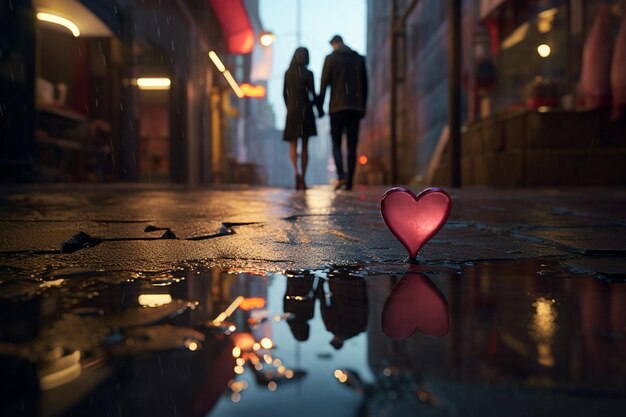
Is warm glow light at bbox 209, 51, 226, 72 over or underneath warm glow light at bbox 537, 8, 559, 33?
over

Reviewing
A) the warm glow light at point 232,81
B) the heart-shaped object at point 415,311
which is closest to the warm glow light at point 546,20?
the heart-shaped object at point 415,311

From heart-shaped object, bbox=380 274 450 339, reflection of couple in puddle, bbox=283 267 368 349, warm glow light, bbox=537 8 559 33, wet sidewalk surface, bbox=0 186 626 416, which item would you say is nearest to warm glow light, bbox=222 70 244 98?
warm glow light, bbox=537 8 559 33

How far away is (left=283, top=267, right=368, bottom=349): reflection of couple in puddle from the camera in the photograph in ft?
2.89

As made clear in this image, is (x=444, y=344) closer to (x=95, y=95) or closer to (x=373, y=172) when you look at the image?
(x=95, y=95)

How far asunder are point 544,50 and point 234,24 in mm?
9940

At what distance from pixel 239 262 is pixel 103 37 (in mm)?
13181

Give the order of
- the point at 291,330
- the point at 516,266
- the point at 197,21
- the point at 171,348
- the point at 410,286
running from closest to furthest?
the point at 171,348
the point at 291,330
the point at 410,286
the point at 516,266
the point at 197,21

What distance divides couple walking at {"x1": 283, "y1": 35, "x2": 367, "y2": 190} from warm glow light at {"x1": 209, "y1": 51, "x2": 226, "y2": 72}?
10633 millimetres

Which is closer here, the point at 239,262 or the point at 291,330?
the point at 291,330

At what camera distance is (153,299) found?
3.62 feet

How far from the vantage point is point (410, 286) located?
49.3 inches

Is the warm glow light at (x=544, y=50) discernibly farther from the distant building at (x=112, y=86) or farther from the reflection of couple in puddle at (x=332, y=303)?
the reflection of couple in puddle at (x=332, y=303)

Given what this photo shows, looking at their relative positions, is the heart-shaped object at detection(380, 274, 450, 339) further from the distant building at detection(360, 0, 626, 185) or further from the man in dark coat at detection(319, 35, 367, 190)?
the distant building at detection(360, 0, 626, 185)

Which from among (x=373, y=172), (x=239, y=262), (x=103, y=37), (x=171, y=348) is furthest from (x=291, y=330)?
(x=373, y=172)
